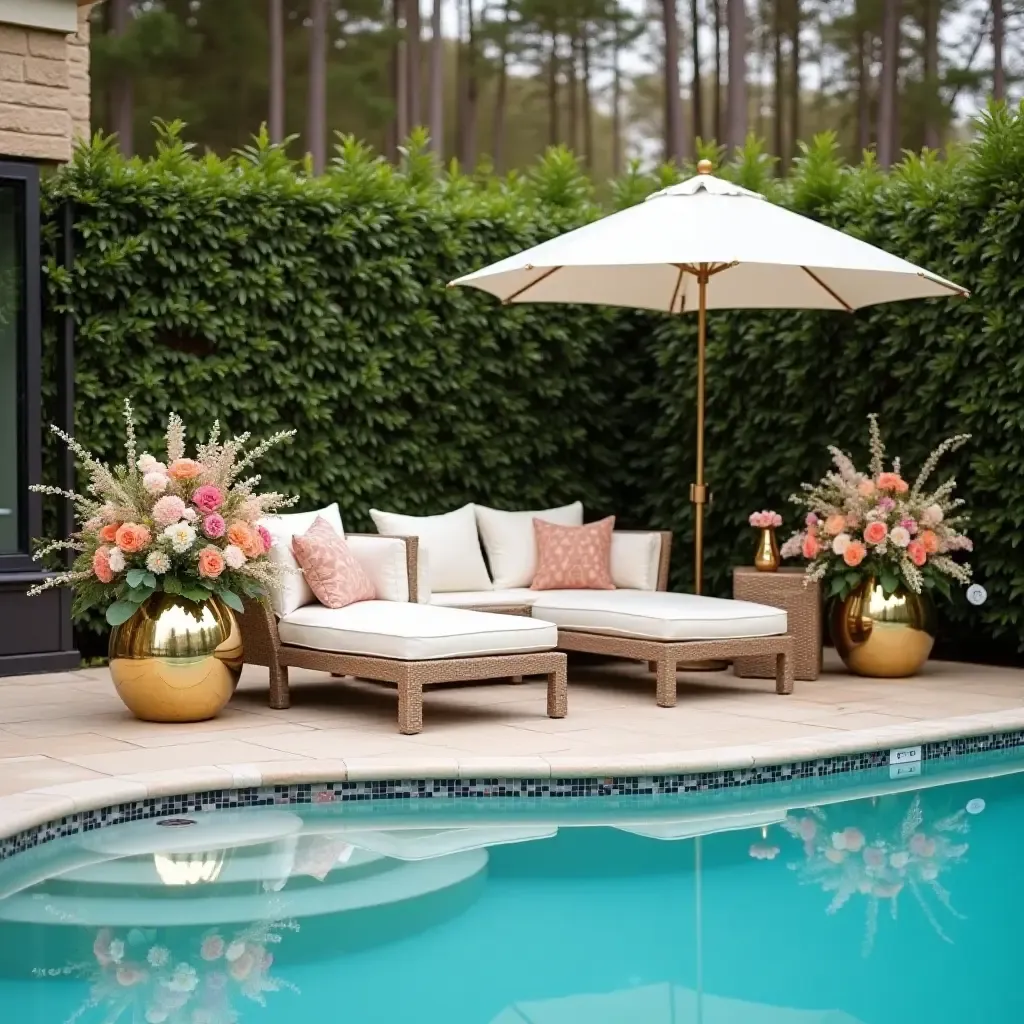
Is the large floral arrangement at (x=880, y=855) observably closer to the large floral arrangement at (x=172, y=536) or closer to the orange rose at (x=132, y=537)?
the large floral arrangement at (x=172, y=536)

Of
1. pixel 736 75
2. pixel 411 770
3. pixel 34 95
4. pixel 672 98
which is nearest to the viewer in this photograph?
pixel 411 770

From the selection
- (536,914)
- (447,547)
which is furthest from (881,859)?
(447,547)

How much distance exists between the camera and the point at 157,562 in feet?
22.2

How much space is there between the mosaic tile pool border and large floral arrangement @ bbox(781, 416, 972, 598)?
2135mm

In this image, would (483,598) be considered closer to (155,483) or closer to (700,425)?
(700,425)

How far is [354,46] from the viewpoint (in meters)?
27.5

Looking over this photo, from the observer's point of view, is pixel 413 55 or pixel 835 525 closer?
pixel 835 525

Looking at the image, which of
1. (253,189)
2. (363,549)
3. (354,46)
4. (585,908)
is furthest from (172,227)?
(354,46)

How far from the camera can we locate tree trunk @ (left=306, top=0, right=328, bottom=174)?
77.3 ft

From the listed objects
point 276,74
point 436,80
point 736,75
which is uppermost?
point 436,80

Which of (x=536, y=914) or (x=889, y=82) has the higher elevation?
(x=889, y=82)

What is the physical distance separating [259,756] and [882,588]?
3.83m

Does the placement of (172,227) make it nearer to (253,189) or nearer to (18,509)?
(253,189)

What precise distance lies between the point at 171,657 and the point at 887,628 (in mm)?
3894
